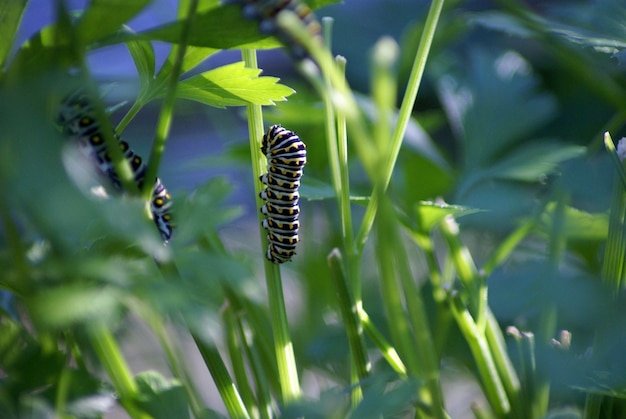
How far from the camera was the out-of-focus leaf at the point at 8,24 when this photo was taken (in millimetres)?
313

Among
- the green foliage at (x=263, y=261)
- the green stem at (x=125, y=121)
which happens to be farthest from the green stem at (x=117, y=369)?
the green stem at (x=125, y=121)

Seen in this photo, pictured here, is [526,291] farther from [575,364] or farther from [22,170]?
[22,170]

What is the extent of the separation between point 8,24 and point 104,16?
5 cm

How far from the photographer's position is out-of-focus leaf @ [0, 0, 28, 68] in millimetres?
313

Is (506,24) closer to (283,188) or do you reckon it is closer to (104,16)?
(283,188)

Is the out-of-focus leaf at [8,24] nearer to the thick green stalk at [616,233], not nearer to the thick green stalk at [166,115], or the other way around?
the thick green stalk at [166,115]

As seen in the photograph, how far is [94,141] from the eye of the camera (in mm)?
407

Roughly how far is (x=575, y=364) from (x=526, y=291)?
0.14 ft

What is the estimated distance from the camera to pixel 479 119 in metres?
0.75

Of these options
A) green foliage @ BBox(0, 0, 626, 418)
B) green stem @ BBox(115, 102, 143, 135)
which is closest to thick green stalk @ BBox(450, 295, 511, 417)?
green foliage @ BBox(0, 0, 626, 418)

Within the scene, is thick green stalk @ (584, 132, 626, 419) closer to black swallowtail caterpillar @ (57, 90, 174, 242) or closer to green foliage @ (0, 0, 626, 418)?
green foliage @ (0, 0, 626, 418)

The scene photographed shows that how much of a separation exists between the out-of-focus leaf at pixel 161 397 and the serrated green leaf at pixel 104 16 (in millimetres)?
201

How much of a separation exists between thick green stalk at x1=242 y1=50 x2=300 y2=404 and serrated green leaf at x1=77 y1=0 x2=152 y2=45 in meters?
0.11

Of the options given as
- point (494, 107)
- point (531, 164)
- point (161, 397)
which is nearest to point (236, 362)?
point (161, 397)
